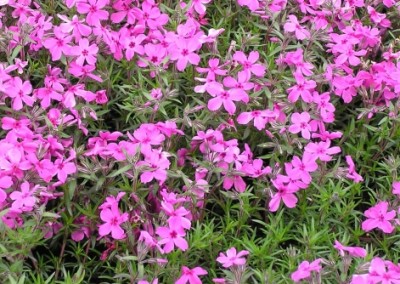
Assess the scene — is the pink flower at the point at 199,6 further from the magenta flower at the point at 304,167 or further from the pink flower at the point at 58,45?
the magenta flower at the point at 304,167

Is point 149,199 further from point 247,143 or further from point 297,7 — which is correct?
point 297,7

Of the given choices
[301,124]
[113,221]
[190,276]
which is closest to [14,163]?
[113,221]

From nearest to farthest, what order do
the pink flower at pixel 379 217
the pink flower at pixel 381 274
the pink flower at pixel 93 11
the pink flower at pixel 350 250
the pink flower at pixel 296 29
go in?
the pink flower at pixel 381 274, the pink flower at pixel 350 250, the pink flower at pixel 379 217, the pink flower at pixel 93 11, the pink flower at pixel 296 29

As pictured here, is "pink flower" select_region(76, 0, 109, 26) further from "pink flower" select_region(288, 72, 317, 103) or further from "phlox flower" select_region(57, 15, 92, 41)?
"pink flower" select_region(288, 72, 317, 103)

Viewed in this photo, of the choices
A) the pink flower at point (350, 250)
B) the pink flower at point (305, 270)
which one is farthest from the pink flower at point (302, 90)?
the pink flower at point (305, 270)

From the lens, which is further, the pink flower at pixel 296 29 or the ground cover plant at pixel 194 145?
the pink flower at pixel 296 29

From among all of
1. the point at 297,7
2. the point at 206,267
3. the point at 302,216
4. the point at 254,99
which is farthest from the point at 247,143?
the point at 297,7

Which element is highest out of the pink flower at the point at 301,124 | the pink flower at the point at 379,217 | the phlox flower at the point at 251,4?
the phlox flower at the point at 251,4

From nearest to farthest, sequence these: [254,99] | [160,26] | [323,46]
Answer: [254,99] → [160,26] → [323,46]
